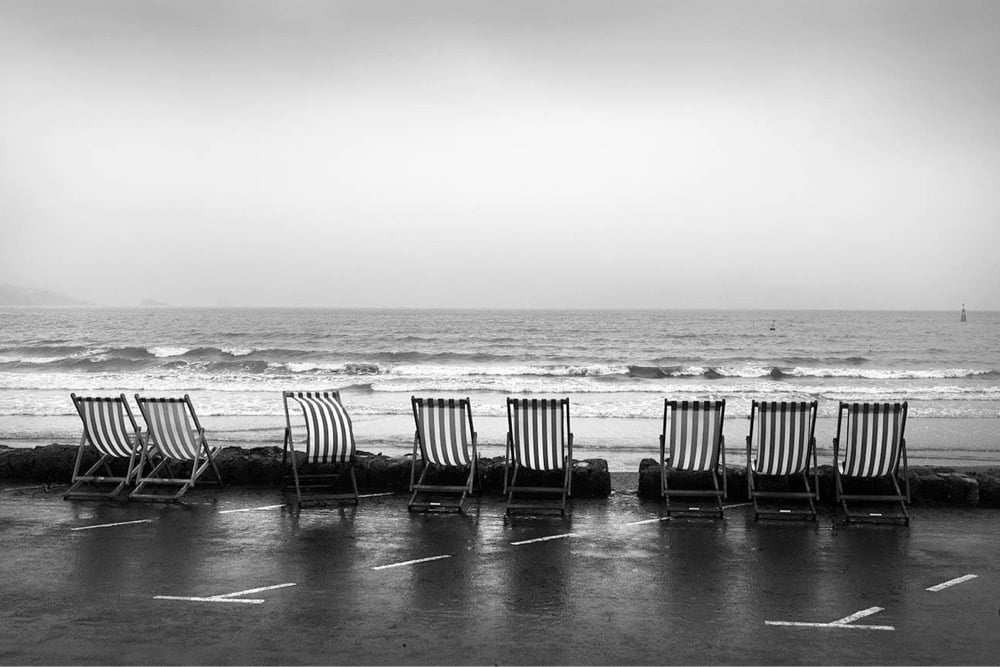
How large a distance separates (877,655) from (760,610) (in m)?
0.77

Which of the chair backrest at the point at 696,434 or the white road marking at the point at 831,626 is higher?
the chair backrest at the point at 696,434

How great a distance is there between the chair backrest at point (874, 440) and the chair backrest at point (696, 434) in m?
1.18

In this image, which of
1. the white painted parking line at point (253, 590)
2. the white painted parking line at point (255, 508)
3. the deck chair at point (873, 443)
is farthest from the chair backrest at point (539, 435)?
the white painted parking line at point (253, 590)

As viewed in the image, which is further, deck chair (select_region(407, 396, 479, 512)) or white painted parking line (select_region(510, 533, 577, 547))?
deck chair (select_region(407, 396, 479, 512))

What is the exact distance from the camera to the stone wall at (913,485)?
24.3 ft

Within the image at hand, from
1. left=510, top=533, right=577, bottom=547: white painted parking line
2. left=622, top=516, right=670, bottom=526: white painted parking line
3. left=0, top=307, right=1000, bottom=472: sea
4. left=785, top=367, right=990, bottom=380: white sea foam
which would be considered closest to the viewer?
left=510, top=533, right=577, bottom=547: white painted parking line

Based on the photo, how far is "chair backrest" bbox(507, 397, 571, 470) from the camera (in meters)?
7.46

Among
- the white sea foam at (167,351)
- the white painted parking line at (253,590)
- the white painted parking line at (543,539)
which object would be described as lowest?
the white sea foam at (167,351)

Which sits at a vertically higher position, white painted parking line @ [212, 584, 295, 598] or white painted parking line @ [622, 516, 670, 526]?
white painted parking line @ [622, 516, 670, 526]

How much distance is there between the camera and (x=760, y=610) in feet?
14.9

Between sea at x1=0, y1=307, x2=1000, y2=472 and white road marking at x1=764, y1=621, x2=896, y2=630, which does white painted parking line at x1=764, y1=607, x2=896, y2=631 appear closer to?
white road marking at x1=764, y1=621, x2=896, y2=630

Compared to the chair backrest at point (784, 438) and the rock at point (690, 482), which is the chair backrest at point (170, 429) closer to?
the rock at point (690, 482)

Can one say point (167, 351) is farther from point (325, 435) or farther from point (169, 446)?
point (325, 435)

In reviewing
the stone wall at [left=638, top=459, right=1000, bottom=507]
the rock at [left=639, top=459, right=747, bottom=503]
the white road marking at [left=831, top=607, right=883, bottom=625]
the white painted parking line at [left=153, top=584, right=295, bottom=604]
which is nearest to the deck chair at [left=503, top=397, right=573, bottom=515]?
the rock at [left=639, top=459, right=747, bottom=503]
